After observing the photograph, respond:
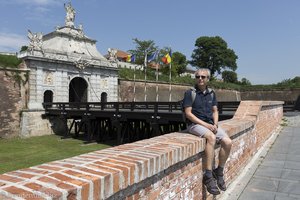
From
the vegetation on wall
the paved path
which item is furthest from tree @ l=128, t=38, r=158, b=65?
the paved path

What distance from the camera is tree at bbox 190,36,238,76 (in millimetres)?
64938

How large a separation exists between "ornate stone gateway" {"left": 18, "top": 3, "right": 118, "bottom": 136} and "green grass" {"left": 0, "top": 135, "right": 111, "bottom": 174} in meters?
2.48

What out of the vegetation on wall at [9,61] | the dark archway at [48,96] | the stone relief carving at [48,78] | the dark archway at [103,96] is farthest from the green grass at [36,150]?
the dark archway at [103,96]

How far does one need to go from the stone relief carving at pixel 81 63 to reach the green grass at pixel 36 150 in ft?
25.9

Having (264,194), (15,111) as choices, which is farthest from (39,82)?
(264,194)

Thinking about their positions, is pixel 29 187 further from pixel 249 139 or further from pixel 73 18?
pixel 73 18

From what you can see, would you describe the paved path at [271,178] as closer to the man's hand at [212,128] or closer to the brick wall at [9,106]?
the man's hand at [212,128]

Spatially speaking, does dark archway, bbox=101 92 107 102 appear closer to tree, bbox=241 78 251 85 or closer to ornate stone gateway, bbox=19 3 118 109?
ornate stone gateway, bbox=19 3 118 109

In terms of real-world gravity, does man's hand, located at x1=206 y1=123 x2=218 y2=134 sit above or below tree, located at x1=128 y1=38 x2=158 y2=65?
below

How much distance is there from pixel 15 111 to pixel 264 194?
24.6 m

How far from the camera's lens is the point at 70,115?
79.7 ft

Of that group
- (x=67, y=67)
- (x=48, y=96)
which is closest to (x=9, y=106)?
(x=48, y=96)

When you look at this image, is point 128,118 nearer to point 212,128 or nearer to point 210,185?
point 212,128

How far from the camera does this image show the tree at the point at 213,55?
213 ft
